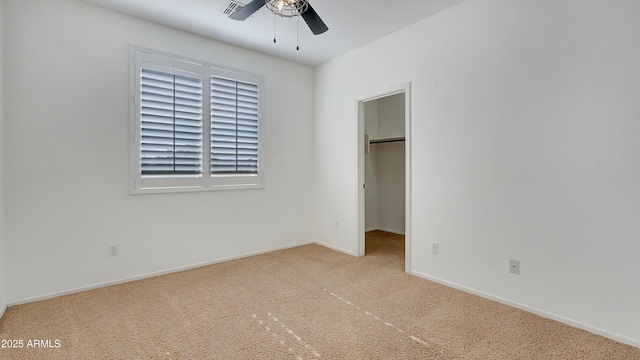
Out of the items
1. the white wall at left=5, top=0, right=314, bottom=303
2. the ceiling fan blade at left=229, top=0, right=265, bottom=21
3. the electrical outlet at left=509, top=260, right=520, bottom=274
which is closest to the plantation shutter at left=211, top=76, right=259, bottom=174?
the white wall at left=5, top=0, right=314, bottom=303

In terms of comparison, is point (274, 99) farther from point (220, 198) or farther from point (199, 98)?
point (220, 198)

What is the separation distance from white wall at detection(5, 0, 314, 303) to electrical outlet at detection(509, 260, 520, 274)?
3.19m

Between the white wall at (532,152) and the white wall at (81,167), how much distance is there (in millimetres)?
2604

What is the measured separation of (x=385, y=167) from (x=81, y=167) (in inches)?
184

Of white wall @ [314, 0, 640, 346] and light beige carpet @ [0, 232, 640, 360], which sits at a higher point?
white wall @ [314, 0, 640, 346]

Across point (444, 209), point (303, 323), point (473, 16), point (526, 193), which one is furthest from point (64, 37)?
point (526, 193)

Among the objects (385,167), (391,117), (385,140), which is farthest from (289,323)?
(391,117)

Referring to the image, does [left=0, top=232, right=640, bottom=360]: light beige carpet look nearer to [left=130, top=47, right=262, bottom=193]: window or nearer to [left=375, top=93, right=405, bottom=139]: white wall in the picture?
[left=130, top=47, right=262, bottom=193]: window

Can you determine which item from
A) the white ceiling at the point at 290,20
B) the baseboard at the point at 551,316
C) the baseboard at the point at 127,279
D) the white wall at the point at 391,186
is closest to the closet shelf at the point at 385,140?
the white wall at the point at 391,186

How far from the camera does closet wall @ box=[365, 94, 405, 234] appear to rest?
5.39m

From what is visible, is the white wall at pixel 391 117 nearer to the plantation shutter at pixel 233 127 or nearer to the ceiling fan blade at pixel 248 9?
the plantation shutter at pixel 233 127

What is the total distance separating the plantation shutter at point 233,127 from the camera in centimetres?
368

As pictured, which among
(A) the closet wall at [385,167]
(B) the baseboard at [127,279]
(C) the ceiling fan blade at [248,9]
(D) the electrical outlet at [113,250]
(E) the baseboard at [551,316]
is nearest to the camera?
(E) the baseboard at [551,316]

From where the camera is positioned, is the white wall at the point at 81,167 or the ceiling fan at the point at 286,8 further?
the white wall at the point at 81,167
